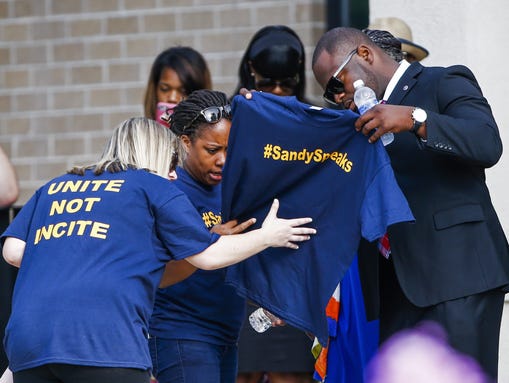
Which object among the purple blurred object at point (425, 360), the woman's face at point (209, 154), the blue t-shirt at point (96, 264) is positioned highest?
the woman's face at point (209, 154)

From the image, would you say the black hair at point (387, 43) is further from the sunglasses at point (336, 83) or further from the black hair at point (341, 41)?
the sunglasses at point (336, 83)

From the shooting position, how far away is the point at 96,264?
14.0 ft

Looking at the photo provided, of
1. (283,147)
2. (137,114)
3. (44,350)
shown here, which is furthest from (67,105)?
(44,350)

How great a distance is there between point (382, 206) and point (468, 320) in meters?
0.53

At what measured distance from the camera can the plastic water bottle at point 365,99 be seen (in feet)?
15.0

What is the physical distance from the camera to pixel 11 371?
4516mm

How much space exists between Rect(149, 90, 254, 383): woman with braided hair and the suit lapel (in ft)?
2.62

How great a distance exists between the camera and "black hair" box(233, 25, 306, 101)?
6.48 m

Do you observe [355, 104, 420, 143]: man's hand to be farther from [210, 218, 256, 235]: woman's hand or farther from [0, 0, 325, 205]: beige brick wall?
[0, 0, 325, 205]: beige brick wall

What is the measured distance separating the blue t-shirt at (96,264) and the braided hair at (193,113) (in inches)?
34.3

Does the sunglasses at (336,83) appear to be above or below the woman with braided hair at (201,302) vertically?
above

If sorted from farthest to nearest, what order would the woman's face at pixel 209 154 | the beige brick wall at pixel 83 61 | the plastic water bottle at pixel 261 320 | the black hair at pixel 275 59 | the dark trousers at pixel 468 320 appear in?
the beige brick wall at pixel 83 61
the black hair at pixel 275 59
the plastic water bottle at pixel 261 320
the woman's face at pixel 209 154
the dark trousers at pixel 468 320

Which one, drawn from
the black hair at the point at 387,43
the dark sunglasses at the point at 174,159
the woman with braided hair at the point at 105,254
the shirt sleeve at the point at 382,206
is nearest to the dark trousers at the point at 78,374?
the woman with braided hair at the point at 105,254

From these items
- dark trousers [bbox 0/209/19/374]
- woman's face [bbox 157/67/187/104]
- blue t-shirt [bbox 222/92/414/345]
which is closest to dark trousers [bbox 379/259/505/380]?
blue t-shirt [bbox 222/92/414/345]
